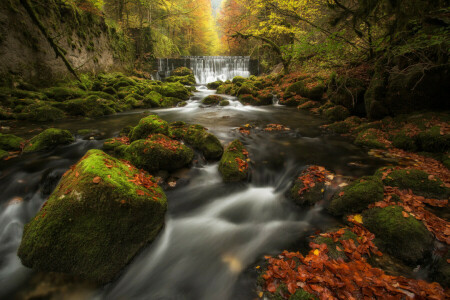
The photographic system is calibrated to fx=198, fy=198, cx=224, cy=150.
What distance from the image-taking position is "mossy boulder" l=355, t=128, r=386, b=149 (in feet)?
19.1

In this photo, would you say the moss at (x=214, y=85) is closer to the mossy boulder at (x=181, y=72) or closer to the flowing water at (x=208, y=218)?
the mossy boulder at (x=181, y=72)

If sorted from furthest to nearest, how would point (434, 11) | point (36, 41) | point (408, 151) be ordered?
point (36, 41) → point (408, 151) → point (434, 11)

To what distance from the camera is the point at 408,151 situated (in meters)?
5.25

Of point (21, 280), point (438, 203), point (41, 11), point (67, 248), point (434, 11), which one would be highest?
point (41, 11)

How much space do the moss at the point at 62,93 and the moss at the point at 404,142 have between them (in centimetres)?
1374

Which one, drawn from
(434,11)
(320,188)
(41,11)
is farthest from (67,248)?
(41,11)

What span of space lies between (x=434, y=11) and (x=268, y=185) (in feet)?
17.6

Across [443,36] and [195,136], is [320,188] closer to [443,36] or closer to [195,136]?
[195,136]

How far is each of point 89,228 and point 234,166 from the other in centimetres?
311

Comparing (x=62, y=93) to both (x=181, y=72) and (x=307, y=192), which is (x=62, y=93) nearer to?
(x=307, y=192)

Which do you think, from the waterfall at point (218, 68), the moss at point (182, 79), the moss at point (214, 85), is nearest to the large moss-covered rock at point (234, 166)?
the moss at point (214, 85)

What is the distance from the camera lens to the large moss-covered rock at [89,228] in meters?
2.53

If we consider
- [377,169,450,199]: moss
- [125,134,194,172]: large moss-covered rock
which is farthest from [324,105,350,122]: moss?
[125,134,194,172]: large moss-covered rock

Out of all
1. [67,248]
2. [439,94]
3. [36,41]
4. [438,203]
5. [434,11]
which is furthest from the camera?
[36,41]
